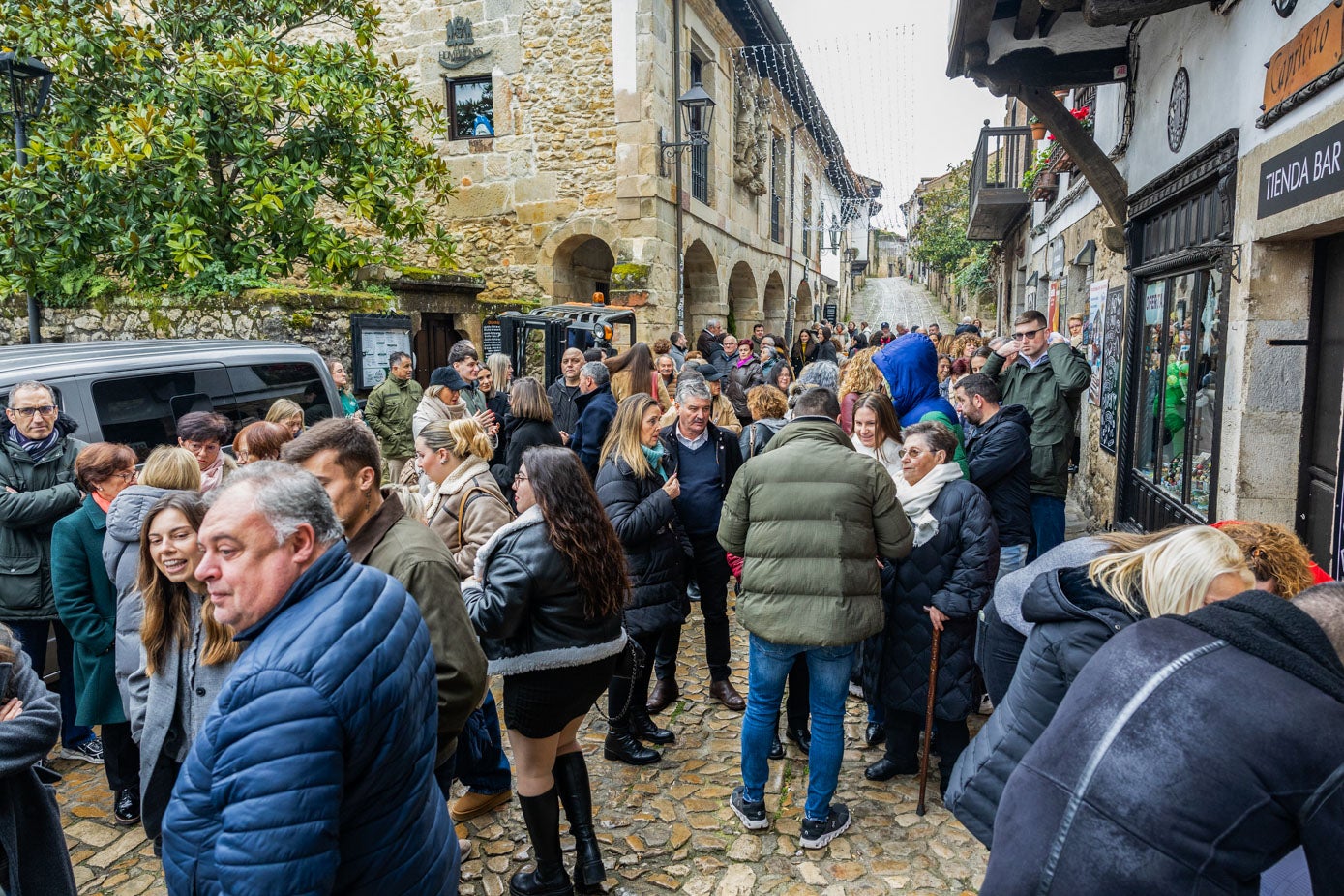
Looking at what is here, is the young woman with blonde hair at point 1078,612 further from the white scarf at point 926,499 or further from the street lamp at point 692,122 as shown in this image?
the street lamp at point 692,122

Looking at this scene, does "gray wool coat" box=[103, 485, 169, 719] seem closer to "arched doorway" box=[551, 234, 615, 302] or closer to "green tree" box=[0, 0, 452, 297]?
"green tree" box=[0, 0, 452, 297]

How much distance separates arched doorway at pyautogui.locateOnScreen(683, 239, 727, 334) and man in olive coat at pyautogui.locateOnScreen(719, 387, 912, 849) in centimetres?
1381

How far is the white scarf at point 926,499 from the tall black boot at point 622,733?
5.21 ft

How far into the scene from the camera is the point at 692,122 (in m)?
15.1

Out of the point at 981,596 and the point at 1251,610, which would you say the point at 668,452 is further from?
the point at 1251,610

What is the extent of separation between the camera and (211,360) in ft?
17.9

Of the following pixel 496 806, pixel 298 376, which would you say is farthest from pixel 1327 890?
pixel 298 376

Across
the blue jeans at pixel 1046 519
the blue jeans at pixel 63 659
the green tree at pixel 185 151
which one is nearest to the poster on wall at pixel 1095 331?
the blue jeans at pixel 1046 519

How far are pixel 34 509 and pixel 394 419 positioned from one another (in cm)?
413

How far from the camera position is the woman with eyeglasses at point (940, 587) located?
11.6 feet

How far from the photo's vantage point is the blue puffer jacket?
1551 mm

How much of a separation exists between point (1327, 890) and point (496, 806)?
10.3ft

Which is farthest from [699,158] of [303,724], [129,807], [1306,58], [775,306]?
[303,724]

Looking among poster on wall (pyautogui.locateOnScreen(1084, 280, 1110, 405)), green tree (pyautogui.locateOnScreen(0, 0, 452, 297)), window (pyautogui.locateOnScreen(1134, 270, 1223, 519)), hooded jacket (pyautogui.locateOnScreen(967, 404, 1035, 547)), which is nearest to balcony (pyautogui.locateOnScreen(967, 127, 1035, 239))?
poster on wall (pyautogui.locateOnScreen(1084, 280, 1110, 405))
